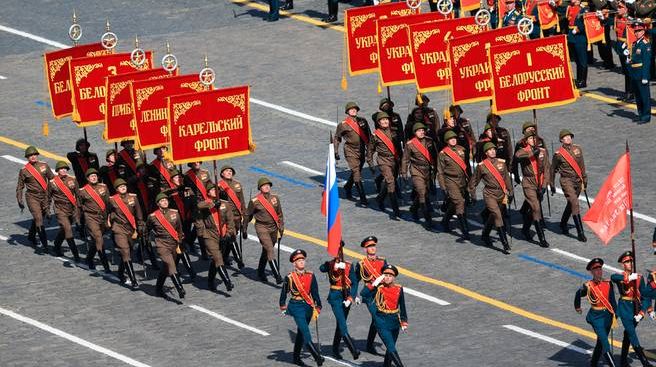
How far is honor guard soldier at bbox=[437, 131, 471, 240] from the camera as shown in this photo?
49.2 m

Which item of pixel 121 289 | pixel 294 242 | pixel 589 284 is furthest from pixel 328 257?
pixel 589 284

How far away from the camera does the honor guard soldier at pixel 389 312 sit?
41.2m

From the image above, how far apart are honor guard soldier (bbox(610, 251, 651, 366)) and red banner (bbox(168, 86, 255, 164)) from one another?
9.26 m

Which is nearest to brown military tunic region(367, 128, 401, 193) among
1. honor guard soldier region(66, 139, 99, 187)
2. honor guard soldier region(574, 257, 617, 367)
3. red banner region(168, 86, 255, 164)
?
red banner region(168, 86, 255, 164)

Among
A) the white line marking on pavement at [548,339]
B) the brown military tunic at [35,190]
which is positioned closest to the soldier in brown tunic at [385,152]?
the brown military tunic at [35,190]

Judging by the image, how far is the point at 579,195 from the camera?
167 feet

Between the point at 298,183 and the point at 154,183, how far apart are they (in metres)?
4.54

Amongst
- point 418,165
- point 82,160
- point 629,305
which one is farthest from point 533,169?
point 82,160

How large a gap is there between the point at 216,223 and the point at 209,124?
2005mm

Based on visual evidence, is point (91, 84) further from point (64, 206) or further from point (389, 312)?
point (389, 312)

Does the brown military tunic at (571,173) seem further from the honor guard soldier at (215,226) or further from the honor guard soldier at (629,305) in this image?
the honor guard soldier at (629,305)

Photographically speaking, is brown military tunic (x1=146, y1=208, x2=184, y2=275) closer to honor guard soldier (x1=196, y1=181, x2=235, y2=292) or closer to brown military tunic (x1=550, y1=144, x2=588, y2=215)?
honor guard soldier (x1=196, y1=181, x2=235, y2=292)

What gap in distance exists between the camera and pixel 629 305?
136ft

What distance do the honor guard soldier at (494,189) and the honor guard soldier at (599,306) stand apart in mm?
6716
